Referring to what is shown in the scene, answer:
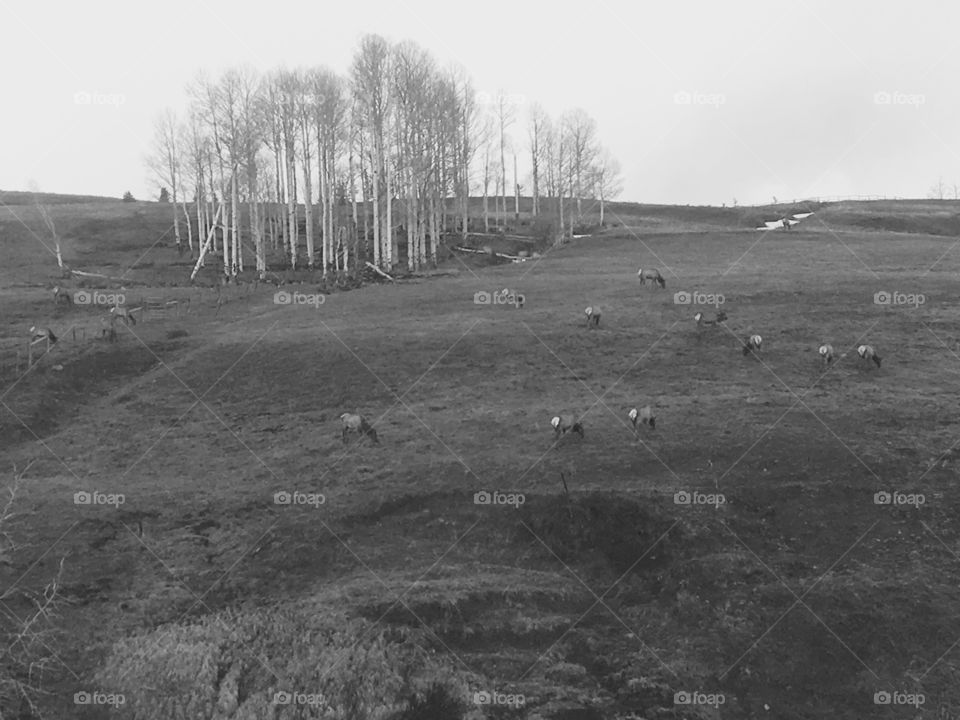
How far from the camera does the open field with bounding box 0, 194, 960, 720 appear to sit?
15.8 meters

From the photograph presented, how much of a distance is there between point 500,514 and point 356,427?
663cm

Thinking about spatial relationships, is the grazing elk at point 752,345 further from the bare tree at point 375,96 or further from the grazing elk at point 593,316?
the bare tree at point 375,96

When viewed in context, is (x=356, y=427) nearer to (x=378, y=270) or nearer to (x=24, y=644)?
(x=24, y=644)

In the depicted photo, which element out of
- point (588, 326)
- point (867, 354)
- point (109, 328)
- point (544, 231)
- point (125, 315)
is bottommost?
point (867, 354)

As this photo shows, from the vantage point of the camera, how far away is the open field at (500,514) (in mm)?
15773

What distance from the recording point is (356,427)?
81.6 feet

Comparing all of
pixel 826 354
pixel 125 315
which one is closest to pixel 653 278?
pixel 826 354

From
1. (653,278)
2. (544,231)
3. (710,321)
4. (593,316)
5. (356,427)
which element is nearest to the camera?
(356,427)

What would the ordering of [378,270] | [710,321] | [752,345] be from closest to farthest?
[752,345], [710,321], [378,270]

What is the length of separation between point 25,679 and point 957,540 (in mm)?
22085

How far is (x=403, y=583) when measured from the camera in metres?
18.1

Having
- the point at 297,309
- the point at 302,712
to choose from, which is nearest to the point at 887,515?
the point at 302,712

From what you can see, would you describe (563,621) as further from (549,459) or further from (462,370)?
(462,370)

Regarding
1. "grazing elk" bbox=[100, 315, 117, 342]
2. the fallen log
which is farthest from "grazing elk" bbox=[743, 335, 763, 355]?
"grazing elk" bbox=[100, 315, 117, 342]
